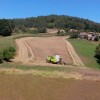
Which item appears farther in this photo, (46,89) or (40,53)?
(40,53)

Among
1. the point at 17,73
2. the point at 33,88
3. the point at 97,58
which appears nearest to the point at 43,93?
the point at 33,88

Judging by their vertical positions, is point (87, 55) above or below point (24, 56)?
below

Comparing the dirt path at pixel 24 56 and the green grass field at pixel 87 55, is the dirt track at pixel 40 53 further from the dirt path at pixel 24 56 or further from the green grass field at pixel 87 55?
the green grass field at pixel 87 55

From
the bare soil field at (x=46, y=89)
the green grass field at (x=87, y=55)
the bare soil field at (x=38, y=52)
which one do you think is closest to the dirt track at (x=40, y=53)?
the bare soil field at (x=38, y=52)

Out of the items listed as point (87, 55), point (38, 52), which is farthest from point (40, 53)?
point (87, 55)

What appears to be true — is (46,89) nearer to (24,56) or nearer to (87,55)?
(24,56)

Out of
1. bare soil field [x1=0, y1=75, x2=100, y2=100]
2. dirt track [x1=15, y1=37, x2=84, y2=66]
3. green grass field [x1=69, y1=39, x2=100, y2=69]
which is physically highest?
bare soil field [x1=0, y1=75, x2=100, y2=100]

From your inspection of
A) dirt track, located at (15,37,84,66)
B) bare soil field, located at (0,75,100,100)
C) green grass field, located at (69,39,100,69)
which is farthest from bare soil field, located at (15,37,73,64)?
bare soil field, located at (0,75,100,100)

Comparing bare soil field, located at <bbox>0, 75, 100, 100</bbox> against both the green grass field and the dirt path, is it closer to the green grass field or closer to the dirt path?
the dirt path

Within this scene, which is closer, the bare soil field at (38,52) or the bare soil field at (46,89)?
the bare soil field at (46,89)
